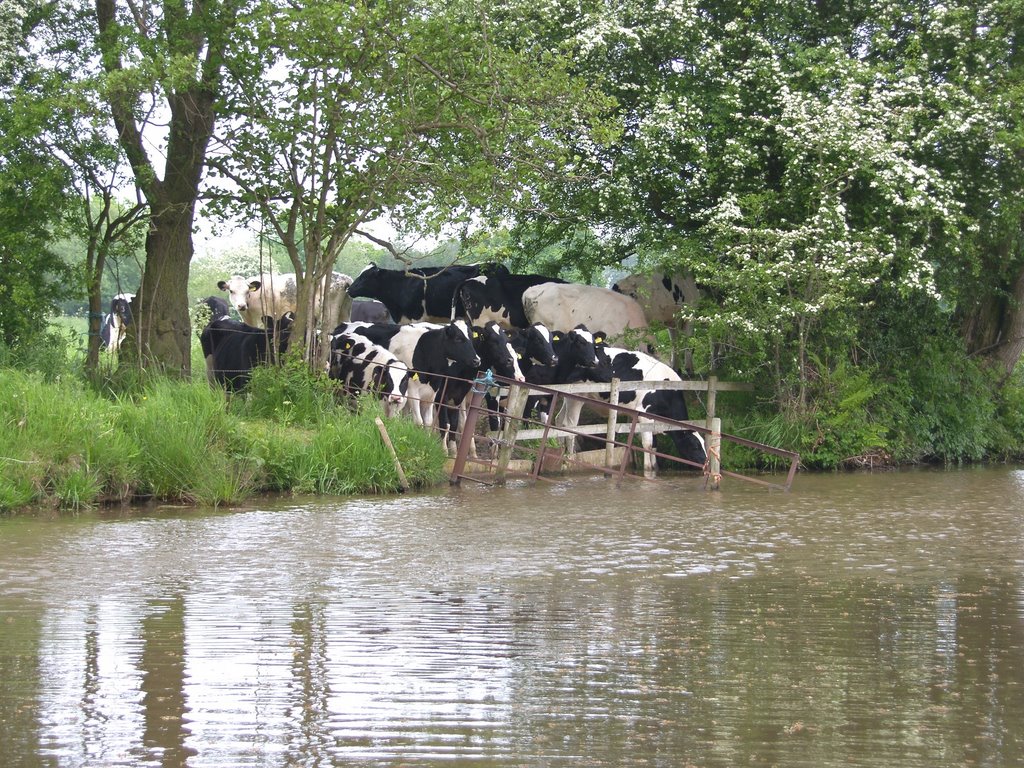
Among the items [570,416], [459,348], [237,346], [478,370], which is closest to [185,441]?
[459,348]

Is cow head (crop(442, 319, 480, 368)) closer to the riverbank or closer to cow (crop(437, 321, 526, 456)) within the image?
cow (crop(437, 321, 526, 456))

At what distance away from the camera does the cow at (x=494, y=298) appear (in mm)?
22797

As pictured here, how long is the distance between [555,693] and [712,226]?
14.3m

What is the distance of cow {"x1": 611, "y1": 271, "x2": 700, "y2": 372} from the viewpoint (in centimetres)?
2225

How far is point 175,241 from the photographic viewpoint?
59.2 ft

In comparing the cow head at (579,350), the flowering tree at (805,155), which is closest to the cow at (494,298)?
the flowering tree at (805,155)

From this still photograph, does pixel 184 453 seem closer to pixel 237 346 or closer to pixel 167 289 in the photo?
pixel 167 289

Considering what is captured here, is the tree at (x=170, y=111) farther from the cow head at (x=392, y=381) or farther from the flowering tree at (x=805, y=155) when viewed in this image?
the flowering tree at (x=805, y=155)

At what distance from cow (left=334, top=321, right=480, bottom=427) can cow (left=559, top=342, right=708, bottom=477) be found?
187 cm

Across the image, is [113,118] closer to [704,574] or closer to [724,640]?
[704,574]

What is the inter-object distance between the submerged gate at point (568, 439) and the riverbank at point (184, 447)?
798mm

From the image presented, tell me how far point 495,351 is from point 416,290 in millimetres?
5144

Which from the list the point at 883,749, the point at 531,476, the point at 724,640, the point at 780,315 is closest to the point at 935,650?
the point at 724,640

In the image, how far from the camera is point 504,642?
20.9ft
